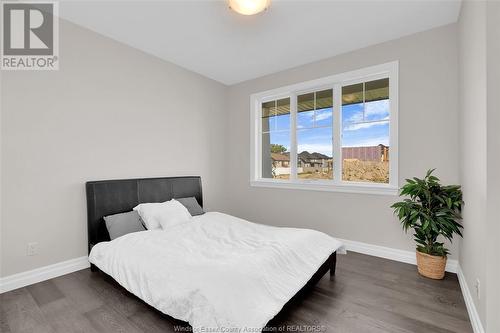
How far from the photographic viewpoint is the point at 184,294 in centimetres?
153

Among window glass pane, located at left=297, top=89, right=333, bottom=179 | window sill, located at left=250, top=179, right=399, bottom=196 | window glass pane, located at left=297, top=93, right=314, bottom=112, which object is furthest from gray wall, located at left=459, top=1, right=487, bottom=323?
window glass pane, located at left=297, top=93, right=314, bottom=112

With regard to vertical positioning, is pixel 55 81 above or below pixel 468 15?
below

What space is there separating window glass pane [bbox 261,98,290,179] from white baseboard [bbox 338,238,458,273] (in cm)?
149

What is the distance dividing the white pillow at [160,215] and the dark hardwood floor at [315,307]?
71cm

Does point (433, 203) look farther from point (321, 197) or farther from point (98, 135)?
point (98, 135)

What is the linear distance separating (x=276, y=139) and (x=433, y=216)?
2571 millimetres

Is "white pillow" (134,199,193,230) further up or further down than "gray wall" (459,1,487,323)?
further down

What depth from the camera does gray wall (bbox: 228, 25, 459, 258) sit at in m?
2.70

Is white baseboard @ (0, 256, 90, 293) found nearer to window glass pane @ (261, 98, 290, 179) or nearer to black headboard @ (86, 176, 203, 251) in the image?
black headboard @ (86, 176, 203, 251)

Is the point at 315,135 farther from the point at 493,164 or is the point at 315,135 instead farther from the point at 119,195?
the point at 119,195

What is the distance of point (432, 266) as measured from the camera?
2.46 metres

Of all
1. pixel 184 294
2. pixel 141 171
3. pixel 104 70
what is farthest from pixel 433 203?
pixel 104 70

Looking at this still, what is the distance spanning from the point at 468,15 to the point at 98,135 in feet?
13.1

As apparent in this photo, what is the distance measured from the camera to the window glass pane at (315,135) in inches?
143
